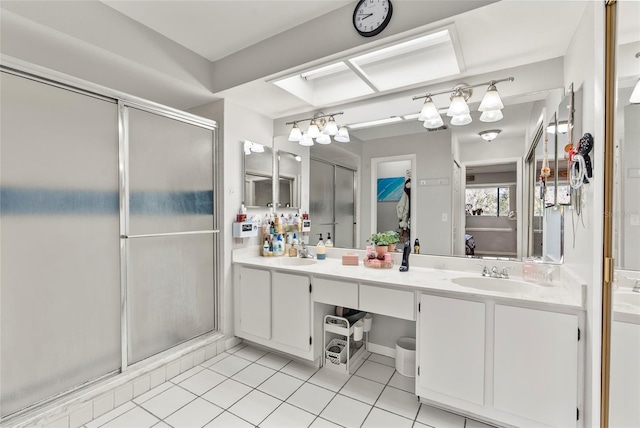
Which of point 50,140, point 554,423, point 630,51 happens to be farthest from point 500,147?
point 50,140

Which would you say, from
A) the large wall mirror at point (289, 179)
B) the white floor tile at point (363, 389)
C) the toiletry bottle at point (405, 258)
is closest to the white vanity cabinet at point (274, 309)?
the white floor tile at point (363, 389)

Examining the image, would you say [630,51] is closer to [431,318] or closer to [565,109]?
[565,109]

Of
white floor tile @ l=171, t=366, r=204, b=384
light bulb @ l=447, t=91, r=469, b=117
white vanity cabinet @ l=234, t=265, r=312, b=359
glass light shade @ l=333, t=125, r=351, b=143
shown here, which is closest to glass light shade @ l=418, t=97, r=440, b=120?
light bulb @ l=447, t=91, r=469, b=117

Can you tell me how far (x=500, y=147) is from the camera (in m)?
2.09

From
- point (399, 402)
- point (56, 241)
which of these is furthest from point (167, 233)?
point (399, 402)

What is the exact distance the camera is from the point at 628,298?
42.6 inches

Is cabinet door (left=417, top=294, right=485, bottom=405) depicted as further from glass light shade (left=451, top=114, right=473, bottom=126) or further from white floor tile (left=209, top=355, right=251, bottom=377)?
white floor tile (left=209, top=355, right=251, bottom=377)

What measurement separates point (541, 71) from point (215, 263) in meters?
2.90

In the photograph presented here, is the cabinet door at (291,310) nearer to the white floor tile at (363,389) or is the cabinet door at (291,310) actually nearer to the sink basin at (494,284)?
the white floor tile at (363,389)

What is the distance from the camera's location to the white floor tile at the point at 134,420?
66.5 inches

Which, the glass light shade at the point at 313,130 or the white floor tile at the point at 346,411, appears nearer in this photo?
the white floor tile at the point at 346,411

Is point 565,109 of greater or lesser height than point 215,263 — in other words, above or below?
above

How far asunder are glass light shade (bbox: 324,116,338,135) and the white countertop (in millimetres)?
1133

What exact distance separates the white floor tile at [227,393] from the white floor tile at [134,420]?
0.33m
